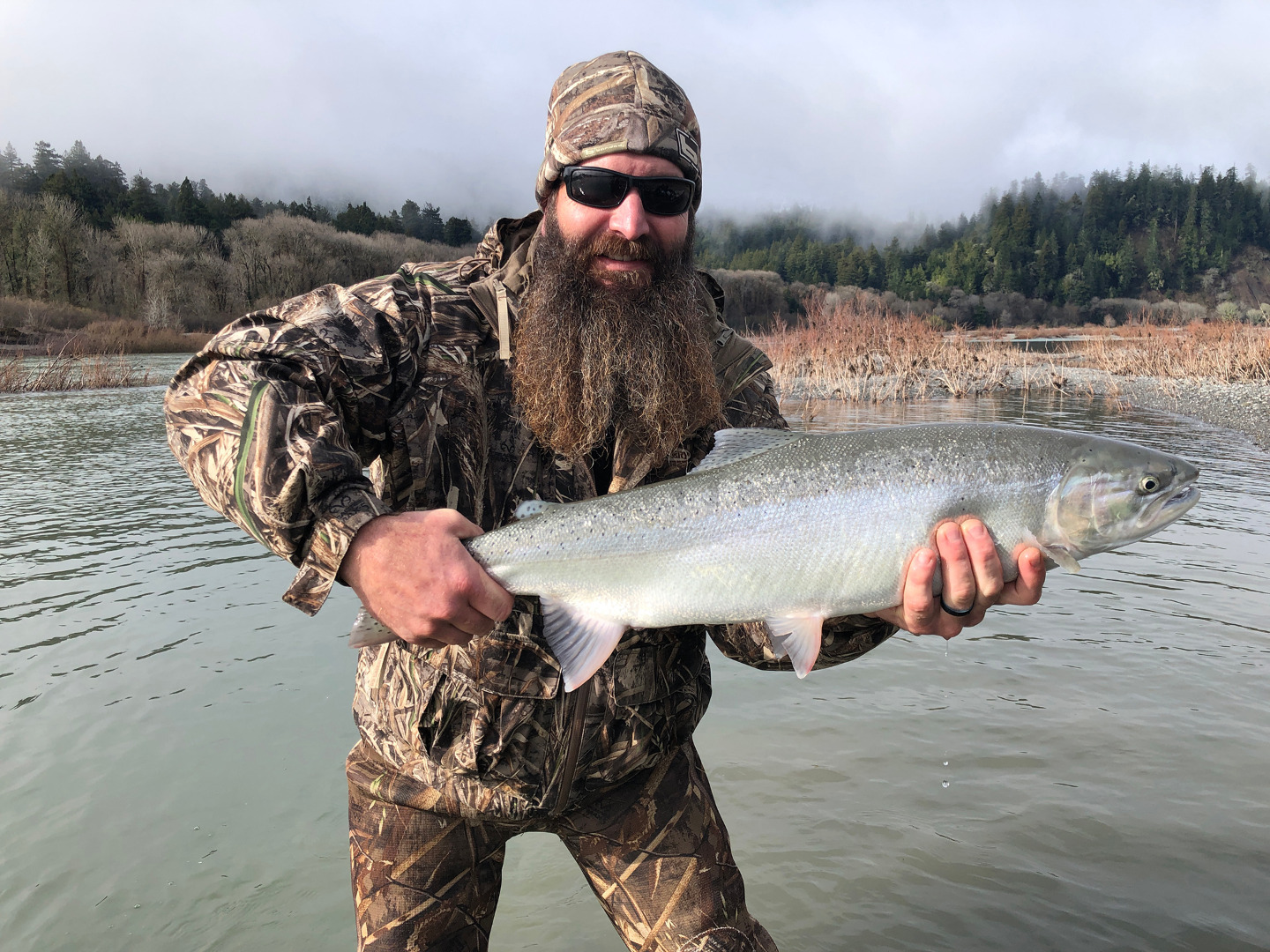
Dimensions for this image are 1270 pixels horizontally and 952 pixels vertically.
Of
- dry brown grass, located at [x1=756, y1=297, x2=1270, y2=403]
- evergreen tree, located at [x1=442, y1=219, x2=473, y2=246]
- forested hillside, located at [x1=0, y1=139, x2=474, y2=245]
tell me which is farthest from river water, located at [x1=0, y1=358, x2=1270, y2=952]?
evergreen tree, located at [x1=442, y1=219, x2=473, y2=246]

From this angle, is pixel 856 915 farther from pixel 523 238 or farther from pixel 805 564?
pixel 523 238

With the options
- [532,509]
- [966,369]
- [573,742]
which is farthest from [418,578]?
[966,369]

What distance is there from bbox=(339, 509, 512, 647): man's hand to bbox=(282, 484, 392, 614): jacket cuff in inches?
1.1

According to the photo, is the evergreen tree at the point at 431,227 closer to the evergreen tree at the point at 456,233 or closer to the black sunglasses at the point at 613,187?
the evergreen tree at the point at 456,233

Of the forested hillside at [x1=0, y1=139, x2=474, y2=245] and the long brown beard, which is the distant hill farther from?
the long brown beard

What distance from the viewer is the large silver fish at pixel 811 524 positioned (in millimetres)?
2459

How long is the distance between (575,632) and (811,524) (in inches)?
32.3

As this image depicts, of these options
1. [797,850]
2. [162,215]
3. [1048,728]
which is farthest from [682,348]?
[162,215]

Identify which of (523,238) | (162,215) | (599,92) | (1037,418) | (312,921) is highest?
(162,215)

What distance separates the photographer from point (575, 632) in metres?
2.47

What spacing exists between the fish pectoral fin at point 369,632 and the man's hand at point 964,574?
159 cm

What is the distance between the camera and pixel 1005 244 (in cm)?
11675

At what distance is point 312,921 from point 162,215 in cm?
9722

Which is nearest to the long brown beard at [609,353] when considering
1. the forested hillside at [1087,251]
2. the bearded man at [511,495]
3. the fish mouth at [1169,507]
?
the bearded man at [511,495]
